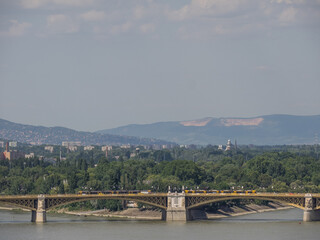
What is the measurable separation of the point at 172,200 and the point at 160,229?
46.3 ft

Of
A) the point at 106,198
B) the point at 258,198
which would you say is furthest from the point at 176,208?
the point at 258,198

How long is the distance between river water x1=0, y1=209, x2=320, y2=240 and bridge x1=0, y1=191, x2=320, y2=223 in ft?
7.55

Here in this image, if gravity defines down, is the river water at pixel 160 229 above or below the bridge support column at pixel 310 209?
below

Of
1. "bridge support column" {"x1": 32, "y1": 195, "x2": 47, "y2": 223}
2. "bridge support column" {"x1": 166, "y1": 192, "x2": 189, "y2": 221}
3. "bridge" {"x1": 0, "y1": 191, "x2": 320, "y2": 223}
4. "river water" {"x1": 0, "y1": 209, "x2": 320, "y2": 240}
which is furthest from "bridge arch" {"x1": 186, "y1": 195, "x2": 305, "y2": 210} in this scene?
"bridge support column" {"x1": 32, "y1": 195, "x2": 47, "y2": 223}

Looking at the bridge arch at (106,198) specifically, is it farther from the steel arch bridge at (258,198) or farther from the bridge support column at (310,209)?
the bridge support column at (310,209)

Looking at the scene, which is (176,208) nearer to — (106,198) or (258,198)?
(106,198)

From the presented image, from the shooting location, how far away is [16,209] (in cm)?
17500

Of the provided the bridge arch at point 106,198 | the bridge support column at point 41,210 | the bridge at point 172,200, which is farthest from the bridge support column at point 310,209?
the bridge support column at point 41,210

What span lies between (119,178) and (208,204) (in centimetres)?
3547

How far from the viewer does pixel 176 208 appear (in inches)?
5635

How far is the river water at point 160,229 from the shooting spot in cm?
12088

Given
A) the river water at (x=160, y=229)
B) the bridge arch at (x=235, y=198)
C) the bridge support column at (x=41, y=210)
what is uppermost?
the bridge arch at (x=235, y=198)

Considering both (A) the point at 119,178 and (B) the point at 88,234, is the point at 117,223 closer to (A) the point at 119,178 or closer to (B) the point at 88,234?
(B) the point at 88,234

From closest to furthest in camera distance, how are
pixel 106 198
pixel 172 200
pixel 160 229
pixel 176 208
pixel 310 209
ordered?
pixel 160 229
pixel 310 209
pixel 106 198
pixel 176 208
pixel 172 200
